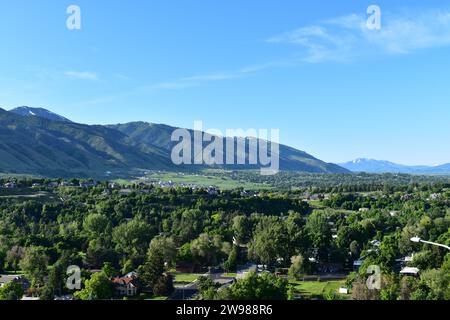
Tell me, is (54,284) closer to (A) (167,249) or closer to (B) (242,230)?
(A) (167,249)

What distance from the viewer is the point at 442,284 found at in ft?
86.6

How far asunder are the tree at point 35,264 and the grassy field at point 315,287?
18.6 meters

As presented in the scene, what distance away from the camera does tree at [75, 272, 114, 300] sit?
28469mm

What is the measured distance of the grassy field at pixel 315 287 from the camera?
3144 centimetres

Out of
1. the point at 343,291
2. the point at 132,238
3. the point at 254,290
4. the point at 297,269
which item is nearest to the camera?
the point at 254,290

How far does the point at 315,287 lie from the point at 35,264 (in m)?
21.6

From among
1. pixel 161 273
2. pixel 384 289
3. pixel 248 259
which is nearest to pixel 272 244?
pixel 248 259

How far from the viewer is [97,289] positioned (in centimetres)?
2914

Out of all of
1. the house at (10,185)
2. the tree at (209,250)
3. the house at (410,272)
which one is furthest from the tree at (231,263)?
the house at (10,185)

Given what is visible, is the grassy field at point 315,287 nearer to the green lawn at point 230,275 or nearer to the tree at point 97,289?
the green lawn at point 230,275

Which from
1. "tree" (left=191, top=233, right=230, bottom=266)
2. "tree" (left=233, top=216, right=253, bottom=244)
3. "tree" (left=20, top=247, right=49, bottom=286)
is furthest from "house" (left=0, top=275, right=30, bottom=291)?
"tree" (left=233, top=216, right=253, bottom=244)

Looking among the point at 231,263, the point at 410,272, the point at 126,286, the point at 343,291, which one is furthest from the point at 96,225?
the point at 410,272

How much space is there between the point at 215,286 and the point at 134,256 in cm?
1374
